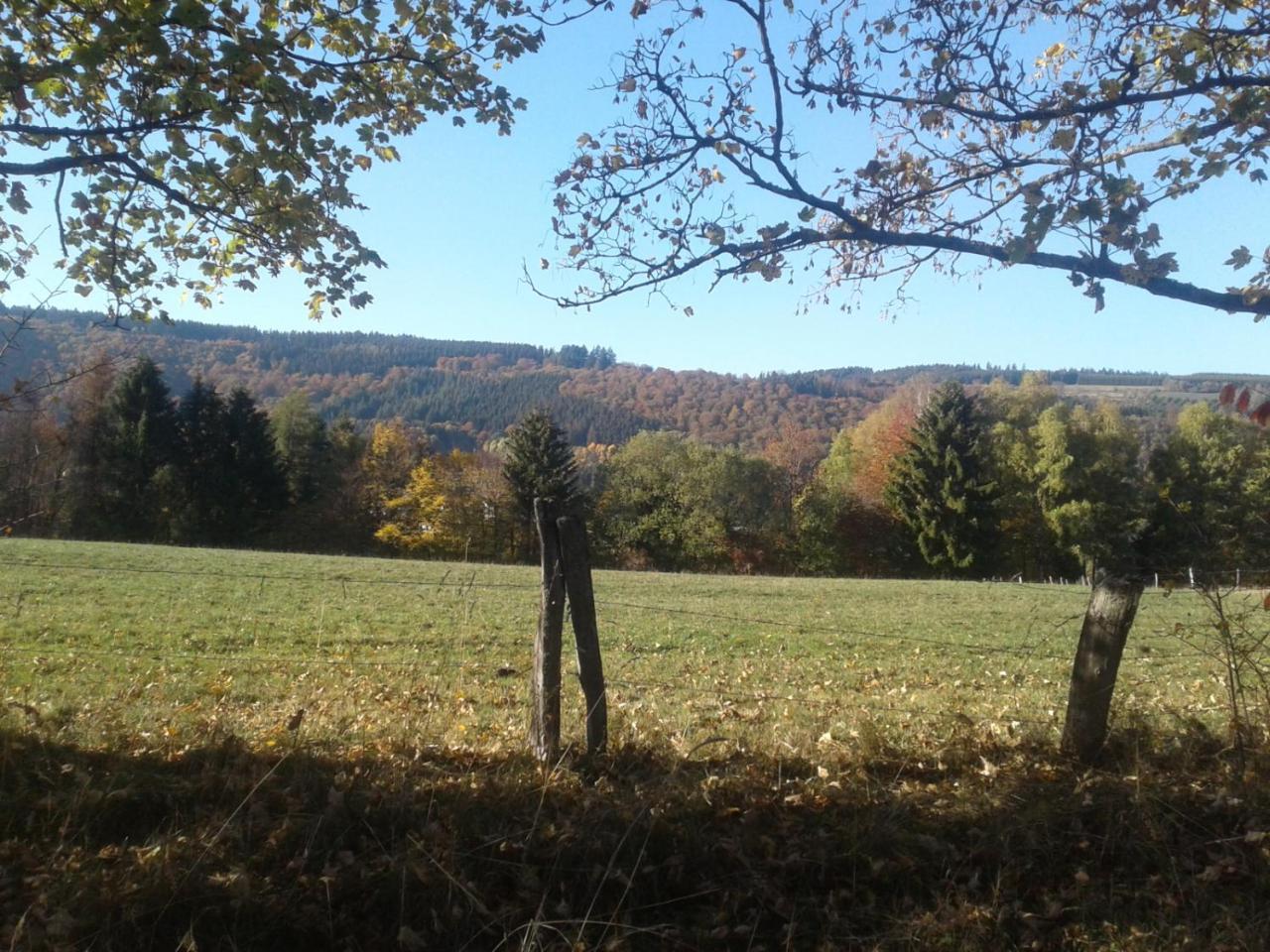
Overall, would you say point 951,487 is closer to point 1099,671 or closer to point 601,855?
point 1099,671

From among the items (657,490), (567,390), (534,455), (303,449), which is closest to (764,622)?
(534,455)

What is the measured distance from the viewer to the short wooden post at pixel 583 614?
16.1ft

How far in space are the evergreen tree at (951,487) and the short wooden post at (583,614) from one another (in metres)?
52.8

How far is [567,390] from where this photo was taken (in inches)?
4313

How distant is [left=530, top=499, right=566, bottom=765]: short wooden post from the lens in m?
4.84

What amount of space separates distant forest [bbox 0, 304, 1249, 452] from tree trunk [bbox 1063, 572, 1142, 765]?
66.2 m

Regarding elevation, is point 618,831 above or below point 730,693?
above

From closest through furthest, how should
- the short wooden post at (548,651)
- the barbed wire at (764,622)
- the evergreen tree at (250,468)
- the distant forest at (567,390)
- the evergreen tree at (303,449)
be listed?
the short wooden post at (548,651), the barbed wire at (764,622), the evergreen tree at (250,468), the evergreen tree at (303,449), the distant forest at (567,390)

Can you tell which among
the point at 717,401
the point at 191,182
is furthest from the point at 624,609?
the point at 717,401

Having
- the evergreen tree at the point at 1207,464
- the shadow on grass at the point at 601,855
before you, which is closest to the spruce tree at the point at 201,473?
the evergreen tree at the point at 1207,464

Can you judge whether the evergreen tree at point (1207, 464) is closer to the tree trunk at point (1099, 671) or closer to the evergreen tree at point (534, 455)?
the tree trunk at point (1099, 671)

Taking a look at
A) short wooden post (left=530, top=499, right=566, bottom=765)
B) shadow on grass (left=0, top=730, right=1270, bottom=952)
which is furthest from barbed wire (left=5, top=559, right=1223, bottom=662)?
shadow on grass (left=0, top=730, right=1270, bottom=952)

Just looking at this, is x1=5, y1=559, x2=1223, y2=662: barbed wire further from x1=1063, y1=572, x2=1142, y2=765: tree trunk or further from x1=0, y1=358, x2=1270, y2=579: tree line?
x1=0, y1=358, x2=1270, y2=579: tree line

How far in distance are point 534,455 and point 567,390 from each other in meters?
58.4
